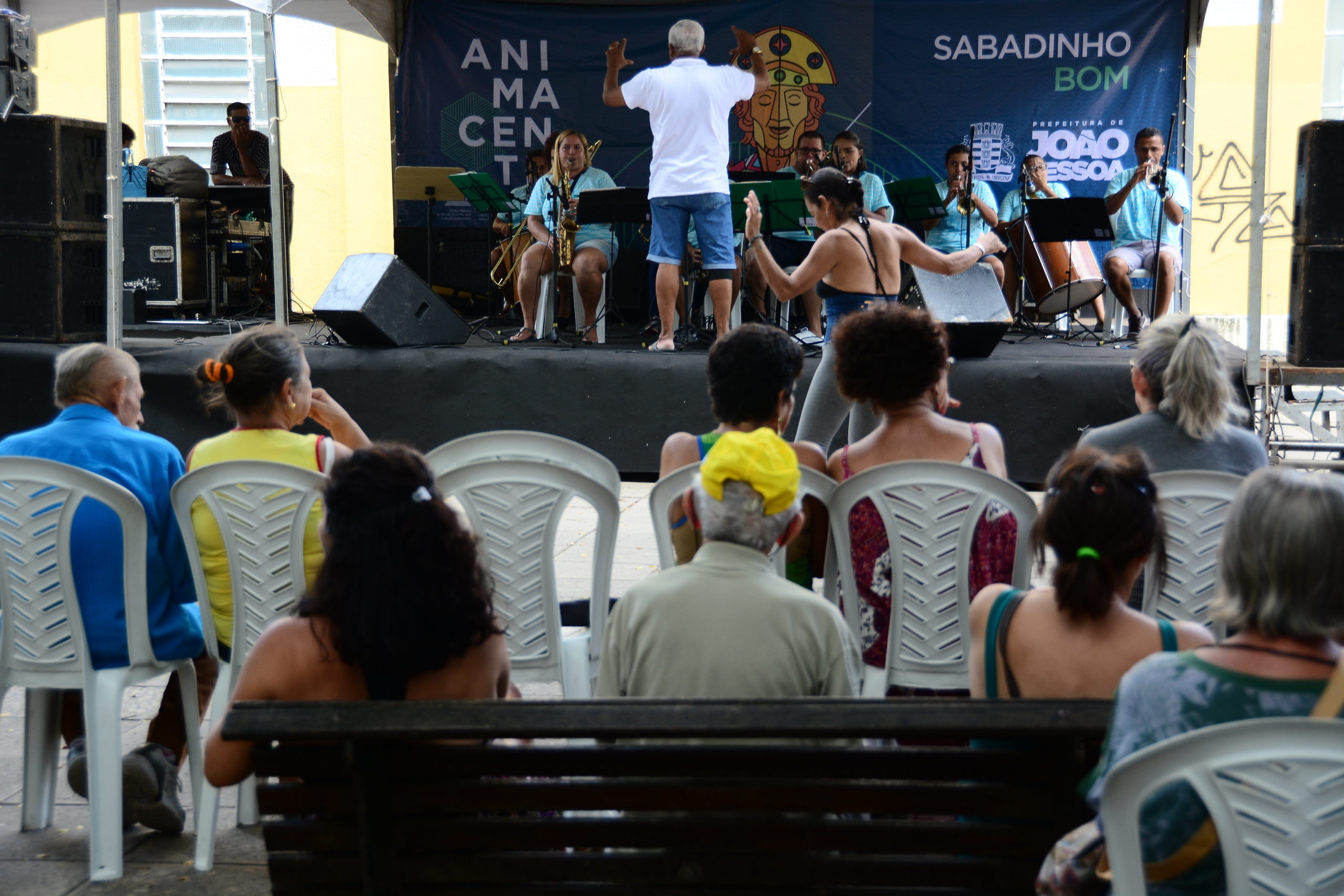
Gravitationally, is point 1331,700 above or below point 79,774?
above

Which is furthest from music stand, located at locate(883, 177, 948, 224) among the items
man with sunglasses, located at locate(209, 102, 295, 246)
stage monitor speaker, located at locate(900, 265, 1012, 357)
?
man with sunglasses, located at locate(209, 102, 295, 246)

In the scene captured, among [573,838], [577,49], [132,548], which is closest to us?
[573,838]

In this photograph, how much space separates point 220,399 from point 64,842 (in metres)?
1.07

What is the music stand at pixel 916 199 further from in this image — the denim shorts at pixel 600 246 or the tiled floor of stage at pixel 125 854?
the tiled floor of stage at pixel 125 854

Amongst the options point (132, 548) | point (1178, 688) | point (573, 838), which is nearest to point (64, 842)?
point (132, 548)

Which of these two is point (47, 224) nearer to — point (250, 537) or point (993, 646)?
point (250, 537)

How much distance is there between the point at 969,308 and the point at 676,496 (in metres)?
3.84

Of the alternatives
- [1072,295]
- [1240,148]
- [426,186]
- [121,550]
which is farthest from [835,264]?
[1240,148]

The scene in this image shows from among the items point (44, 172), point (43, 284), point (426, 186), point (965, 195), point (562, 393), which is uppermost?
point (426, 186)

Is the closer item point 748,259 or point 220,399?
point 220,399

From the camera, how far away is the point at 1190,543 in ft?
8.42

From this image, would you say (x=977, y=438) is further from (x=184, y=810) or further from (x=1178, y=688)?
(x=184, y=810)

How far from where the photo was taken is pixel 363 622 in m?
1.70

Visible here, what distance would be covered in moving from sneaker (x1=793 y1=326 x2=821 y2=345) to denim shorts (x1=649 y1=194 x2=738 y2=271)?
0.88 m
